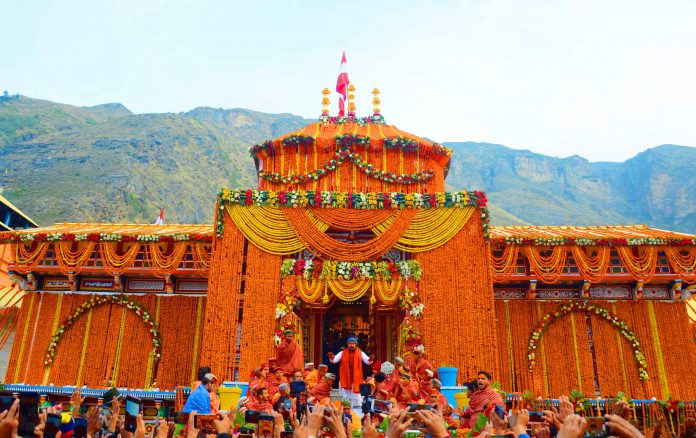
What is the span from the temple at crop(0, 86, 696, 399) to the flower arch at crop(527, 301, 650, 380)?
43 millimetres

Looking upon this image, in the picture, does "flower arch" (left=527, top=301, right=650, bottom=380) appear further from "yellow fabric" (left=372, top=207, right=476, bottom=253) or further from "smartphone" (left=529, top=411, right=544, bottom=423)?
"smartphone" (left=529, top=411, right=544, bottom=423)

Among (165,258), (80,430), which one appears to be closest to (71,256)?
(165,258)

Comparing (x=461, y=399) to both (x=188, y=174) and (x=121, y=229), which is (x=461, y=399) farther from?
(x=188, y=174)

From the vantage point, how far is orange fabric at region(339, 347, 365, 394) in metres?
13.2

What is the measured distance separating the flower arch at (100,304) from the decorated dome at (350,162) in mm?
5115

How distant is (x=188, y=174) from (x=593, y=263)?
60.0m

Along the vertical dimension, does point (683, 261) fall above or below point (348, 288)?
above

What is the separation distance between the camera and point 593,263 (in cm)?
1574

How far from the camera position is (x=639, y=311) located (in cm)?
1636

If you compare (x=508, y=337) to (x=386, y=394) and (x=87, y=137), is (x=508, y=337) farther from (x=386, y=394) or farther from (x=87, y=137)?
(x=87, y=137)

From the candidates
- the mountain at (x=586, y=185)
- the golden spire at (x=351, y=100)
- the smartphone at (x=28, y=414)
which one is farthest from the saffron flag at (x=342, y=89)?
the mountain at (x=586, y=185)

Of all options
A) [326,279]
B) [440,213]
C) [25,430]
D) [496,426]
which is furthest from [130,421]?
[440,213]

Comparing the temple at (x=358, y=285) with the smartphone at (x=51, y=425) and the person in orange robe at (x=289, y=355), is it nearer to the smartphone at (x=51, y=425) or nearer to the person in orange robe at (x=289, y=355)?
the person in orange robe at (x=289, y=355)

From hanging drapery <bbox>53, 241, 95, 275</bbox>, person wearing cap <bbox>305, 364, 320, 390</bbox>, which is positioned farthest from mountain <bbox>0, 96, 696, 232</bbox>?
person wearing cap <bbox>305, 364, 320, 390</bbox>
